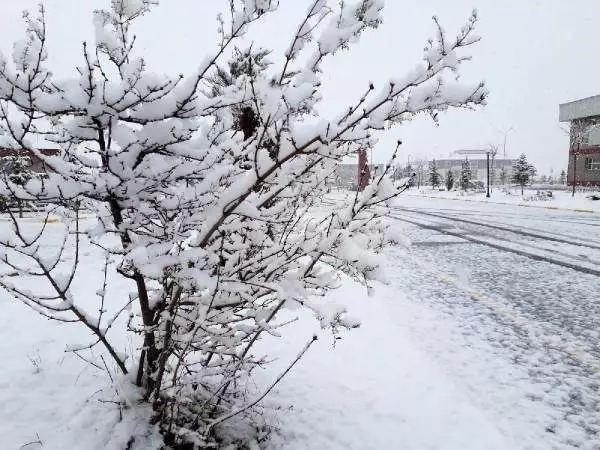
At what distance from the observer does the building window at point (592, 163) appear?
4712cm

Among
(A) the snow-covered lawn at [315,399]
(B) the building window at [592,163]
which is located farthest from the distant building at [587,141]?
(A) the snow-covered lawn at [315,399]

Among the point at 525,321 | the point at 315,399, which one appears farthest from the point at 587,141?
the point at 315,399

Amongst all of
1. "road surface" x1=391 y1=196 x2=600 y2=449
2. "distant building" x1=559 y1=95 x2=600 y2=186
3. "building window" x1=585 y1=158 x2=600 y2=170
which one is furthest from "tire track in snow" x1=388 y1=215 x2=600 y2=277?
"building window" x1=585 y1=158 x2=600 y2=170

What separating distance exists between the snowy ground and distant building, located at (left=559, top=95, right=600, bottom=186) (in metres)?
46.7

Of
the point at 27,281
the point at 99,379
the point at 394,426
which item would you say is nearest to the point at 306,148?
the point at 394,426

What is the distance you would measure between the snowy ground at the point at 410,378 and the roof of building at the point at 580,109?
52970 millimetres

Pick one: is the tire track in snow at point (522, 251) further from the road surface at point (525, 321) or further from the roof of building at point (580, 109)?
the roof of building at point (580, 109)

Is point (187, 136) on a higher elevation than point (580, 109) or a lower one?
lower

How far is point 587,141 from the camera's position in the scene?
160 feet

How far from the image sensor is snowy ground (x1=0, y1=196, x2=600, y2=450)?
9.23ft

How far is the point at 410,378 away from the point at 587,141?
5598 cm

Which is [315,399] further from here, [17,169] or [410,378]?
[17,169]

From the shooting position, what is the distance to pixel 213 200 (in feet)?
6.72

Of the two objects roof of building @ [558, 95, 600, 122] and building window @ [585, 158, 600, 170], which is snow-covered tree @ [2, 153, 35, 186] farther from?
roof of building @ [558, 95, 600, 122]
